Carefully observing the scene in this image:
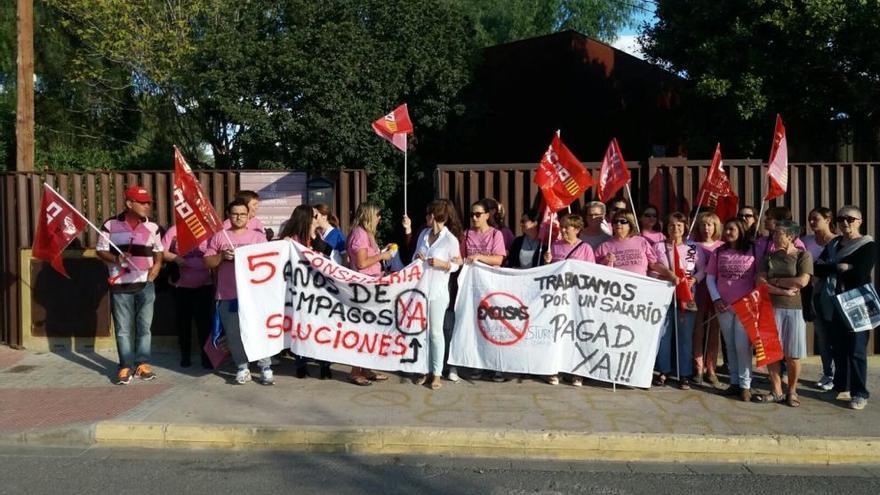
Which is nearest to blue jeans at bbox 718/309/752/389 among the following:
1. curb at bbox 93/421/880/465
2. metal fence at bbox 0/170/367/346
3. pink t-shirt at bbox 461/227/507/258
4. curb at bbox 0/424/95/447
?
curb at bbox 93/421/880/465

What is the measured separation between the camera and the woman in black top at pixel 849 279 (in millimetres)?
6730

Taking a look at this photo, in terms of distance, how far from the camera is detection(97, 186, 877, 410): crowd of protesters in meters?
6.89

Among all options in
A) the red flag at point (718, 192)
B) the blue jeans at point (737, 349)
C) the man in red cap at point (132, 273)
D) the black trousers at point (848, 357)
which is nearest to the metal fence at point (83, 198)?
the man in red cap at point (132, 273)

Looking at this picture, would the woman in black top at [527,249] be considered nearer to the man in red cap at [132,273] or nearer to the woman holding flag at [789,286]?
the woman holding flag at [789,286]

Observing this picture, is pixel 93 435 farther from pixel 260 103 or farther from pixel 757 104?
pixel 757 104

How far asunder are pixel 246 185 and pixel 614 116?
1101 centimetres

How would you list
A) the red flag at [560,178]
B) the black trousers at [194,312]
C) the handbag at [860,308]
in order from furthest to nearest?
the black trousers at [194,312] < the red flag at [560,178] < the handbag at [860,308]

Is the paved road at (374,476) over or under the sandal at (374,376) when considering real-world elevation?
under

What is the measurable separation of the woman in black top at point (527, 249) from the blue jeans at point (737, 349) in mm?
1916

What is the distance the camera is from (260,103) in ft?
48.6

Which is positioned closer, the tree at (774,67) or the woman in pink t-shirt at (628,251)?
the woman in pink t-shirt at (628,251)

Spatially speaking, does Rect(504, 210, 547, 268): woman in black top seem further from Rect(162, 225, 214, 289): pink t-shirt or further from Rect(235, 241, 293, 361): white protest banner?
Rect(162, 225, 214, 289): pink t-shirt

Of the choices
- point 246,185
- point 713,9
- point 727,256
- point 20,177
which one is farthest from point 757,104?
point 20,177

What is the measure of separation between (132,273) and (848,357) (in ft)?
22.6
